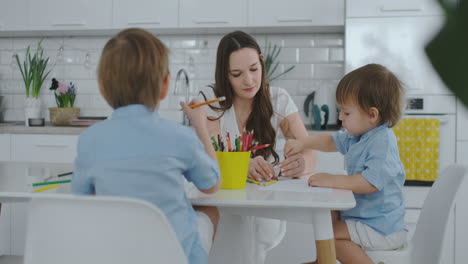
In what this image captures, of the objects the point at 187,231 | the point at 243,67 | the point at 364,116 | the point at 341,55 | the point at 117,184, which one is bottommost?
the point at 187,231

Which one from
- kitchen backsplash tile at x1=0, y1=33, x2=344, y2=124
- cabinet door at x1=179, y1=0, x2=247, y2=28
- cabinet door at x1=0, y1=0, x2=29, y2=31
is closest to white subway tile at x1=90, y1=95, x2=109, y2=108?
kitchen backsplash tile at x1=0, y1=33, x2=344, y2=124

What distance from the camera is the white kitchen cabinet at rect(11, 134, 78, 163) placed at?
11.0 ft

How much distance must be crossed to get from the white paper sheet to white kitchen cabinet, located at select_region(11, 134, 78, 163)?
88.3 inches

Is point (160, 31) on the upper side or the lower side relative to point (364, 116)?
upper

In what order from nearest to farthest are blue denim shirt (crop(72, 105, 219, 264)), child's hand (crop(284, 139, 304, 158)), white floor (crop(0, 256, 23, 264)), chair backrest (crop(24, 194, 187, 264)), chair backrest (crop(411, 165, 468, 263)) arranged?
chair backrest (crop(24, 194, 187, 264))
blue denim shirt (crop(72, 105, 219, 264))
chair backrest (crop(411, 165, 468, 263))
child's hand (crop(284, 139, 304, 158))
white floor (crop(0, 256, 23, 264))

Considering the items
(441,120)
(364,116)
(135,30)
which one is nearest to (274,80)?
(441,120)

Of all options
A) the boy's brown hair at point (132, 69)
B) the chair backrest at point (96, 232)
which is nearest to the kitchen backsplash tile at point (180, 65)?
the boy's brown hair at point (132, 69)

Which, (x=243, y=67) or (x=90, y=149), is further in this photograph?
(x=243, y=67)

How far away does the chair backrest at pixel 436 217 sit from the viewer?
1286 mm

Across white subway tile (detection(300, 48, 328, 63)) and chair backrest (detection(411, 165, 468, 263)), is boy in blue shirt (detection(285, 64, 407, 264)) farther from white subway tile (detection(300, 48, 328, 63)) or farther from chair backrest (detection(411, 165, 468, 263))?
white subway tile (detection(300, 48, 328, 63))

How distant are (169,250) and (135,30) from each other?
1.78 feet

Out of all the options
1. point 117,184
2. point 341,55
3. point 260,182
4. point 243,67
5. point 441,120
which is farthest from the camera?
point 341,55

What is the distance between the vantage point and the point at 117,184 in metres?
1.05

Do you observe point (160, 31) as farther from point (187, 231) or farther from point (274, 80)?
point (187, 231)
